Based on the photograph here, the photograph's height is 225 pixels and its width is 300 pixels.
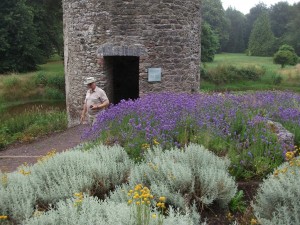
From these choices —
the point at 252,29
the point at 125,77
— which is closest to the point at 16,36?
the point at 125,77

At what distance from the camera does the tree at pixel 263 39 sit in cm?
4916

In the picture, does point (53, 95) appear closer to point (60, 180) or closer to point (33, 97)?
point (33, 97)

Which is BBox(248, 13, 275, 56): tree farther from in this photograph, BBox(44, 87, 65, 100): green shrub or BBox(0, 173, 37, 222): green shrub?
BBox(0, 173, 37, 222): green shrub

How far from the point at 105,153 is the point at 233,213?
1662mm

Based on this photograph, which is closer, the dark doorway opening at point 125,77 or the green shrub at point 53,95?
the dark doorway opening at point 125,77

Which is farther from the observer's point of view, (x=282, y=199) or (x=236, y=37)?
(x=236, y=37)

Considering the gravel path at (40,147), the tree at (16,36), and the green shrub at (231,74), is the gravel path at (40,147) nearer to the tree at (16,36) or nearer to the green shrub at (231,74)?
the tree at (16,36)

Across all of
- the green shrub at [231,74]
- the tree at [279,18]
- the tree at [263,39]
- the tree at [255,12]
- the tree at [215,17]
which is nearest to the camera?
→ the green shrub at [231,74]

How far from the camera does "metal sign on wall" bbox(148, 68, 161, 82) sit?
344 inches

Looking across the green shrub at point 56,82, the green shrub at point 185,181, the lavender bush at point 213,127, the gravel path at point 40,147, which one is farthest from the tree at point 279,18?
the green shrub at point 185,181

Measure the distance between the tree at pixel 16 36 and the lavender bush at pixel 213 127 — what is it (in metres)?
19.6

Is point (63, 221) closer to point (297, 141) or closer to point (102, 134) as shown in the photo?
point (102, 134)

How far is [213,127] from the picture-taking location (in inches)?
180

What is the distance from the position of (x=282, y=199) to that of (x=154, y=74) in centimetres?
639
